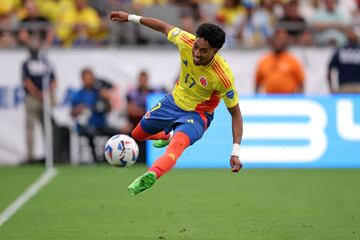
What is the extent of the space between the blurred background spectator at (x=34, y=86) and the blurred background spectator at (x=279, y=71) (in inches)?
170

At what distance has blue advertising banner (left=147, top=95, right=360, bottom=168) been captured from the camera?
17.1 m

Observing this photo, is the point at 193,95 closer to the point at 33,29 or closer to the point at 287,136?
the point at 287,136

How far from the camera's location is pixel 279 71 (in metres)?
17.8

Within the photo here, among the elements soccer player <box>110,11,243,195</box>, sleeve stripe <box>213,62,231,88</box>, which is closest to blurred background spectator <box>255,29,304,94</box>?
soccer player <box>110,11,243,195</box>

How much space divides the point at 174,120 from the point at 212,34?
4.16 feet

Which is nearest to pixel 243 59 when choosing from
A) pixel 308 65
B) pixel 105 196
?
pixel 308 65

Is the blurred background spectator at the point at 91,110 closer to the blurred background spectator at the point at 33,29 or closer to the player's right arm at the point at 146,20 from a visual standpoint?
the blurred background spectator at the point at 33,29

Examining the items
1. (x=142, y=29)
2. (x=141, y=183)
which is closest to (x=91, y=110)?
(x=142, y=29)

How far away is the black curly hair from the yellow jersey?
32 centimetres

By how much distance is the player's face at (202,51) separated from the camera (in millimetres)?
9117

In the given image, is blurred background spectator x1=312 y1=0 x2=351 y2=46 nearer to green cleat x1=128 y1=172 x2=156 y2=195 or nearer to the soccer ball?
the soccer ball

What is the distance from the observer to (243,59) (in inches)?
749

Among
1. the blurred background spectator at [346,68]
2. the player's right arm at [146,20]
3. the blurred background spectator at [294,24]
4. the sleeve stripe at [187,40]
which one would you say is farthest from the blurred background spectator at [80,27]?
the sleeve stripe at [187,40]

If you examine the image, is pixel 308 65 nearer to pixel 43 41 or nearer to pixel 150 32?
pixel 150 32
